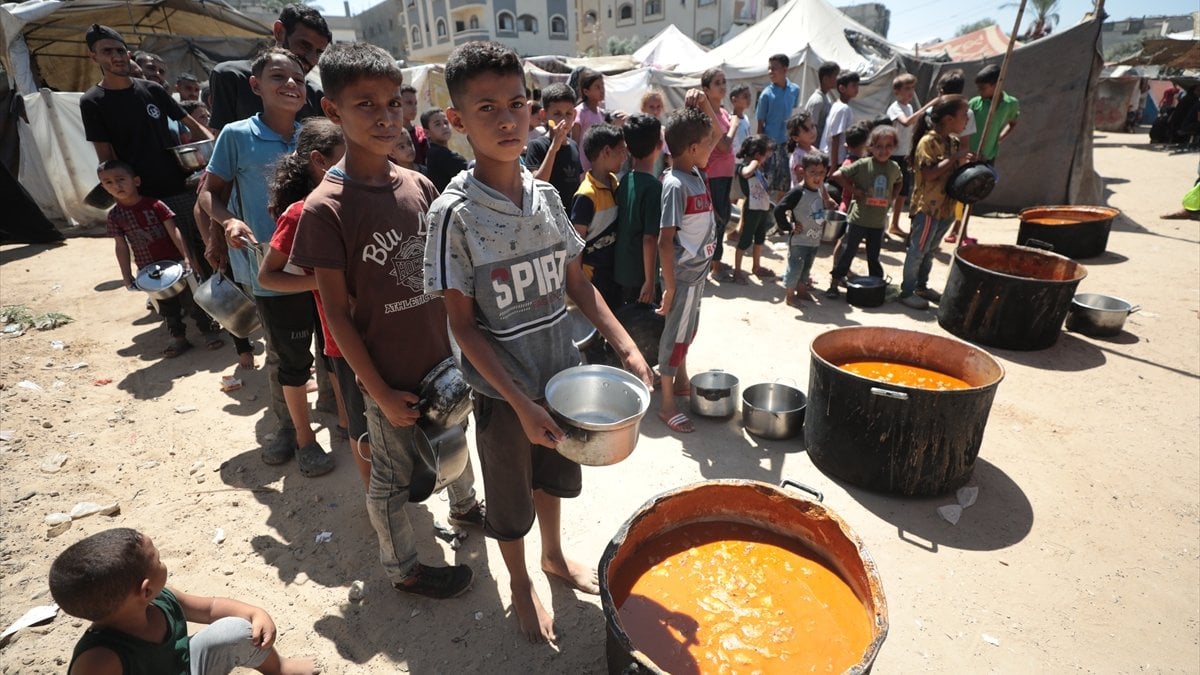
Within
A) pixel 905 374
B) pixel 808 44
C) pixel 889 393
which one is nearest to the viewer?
pixel 889 393

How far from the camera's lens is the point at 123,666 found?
1.60 metres

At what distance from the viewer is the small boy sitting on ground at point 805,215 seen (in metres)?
5.75

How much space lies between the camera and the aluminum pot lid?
4.67m

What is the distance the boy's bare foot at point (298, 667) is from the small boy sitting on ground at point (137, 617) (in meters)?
0.23

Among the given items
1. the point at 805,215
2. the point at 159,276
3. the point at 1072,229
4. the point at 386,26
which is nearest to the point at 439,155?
the point at 159,276

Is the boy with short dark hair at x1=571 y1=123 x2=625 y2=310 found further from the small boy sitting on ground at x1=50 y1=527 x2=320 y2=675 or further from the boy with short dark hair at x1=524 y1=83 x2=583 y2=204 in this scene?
the small boy sitting on ground at x1=50 y1=527 x2=320 y2=675

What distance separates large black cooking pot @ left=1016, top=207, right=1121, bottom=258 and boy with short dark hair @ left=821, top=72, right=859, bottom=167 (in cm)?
242

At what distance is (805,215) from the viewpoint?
18.8 feet

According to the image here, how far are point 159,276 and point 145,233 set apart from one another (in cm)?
59

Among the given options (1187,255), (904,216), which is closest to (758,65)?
(904,216)

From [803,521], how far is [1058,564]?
5.07 feet

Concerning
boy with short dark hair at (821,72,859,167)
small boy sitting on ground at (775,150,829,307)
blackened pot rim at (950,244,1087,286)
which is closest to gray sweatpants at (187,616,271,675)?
small boy sitting on ground at (775,150,829,307)

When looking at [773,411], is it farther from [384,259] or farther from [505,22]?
[505,22]

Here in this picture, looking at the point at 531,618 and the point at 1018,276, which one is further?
the point at 1018,276
